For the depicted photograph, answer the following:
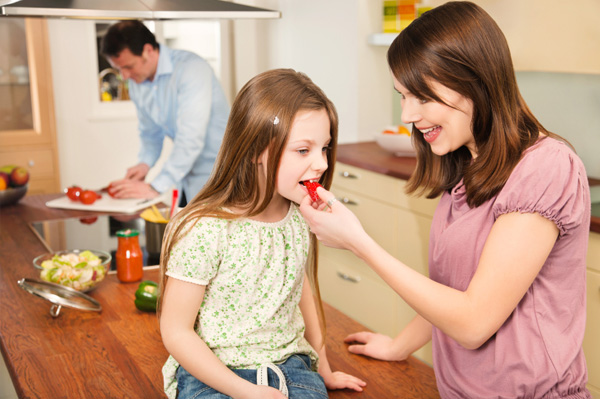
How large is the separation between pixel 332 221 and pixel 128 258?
87 cm

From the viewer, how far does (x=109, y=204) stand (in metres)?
2.75

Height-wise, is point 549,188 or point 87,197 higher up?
point 549,188

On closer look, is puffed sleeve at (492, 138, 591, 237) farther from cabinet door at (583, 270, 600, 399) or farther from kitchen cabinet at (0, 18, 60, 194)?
kitchen cabinet at (0, 18, 60, 194)

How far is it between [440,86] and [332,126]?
0.23m

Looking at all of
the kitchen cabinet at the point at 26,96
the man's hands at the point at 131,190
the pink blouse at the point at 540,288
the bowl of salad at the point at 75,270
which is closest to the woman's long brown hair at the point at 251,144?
the pink blouse at the point at 540,288

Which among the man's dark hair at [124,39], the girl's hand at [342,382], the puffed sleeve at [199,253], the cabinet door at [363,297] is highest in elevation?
the man's dark hair at [124,39]

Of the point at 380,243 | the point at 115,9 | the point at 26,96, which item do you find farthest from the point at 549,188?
the point at 26,96

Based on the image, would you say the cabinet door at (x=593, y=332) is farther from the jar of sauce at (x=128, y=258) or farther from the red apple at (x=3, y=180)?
the red apple at (x=3, y=180)

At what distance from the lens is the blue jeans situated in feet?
3.87

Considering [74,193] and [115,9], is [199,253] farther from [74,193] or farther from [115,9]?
[74,193]

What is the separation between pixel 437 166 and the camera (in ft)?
4.56

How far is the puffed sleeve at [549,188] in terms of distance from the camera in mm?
1095

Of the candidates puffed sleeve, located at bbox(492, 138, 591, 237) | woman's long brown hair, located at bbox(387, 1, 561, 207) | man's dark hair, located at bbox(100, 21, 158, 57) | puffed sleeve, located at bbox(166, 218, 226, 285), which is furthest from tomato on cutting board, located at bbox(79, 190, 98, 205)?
puffed sleeve, located at bbox(492, 138, 591, 237)

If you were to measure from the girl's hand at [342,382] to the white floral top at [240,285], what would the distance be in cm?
10
